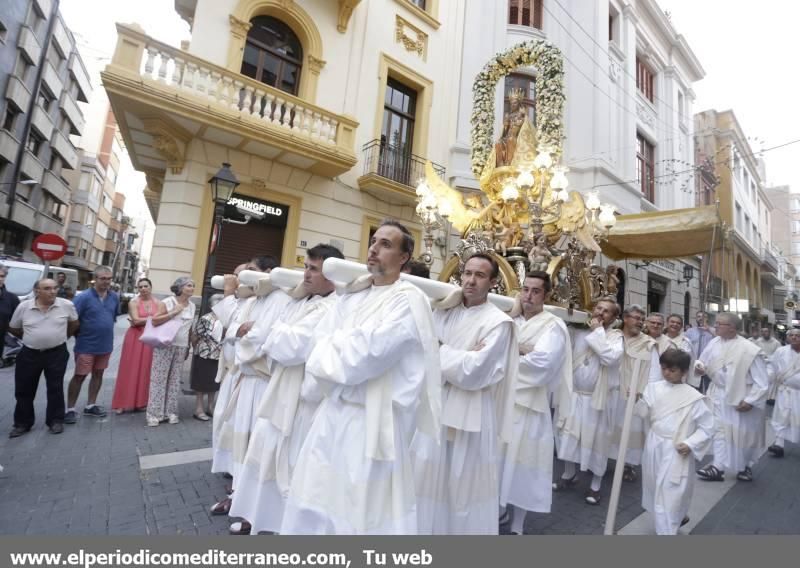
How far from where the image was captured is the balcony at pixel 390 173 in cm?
1134

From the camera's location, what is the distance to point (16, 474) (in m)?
3.63

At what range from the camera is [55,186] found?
28.0 m

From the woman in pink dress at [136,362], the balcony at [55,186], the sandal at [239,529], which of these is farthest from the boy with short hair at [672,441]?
the balcony at [55,186]

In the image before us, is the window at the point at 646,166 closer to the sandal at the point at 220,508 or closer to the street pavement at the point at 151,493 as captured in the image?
the street pavement at the point at 151,493

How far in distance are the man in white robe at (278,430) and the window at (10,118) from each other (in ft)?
93.0

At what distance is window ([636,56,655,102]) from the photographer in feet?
58.4

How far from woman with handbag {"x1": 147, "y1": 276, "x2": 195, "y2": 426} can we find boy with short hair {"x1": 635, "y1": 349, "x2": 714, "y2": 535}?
546cm

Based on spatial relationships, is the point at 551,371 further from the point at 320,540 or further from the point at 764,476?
the point at 764,476

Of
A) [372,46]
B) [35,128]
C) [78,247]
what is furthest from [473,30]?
[78,247]

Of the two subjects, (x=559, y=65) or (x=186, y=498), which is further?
(x=559, y=65)

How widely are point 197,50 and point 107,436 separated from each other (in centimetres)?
837

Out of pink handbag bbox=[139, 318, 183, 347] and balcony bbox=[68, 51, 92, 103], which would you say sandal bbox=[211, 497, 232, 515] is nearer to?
pink handbag bbox=[139, 318, 183, 347]

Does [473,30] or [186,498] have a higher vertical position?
[473,30]

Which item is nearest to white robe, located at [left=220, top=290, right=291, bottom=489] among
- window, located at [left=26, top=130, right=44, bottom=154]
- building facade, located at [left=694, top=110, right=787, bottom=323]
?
building facade, located at [left=694, top=110, right=787, bottom=323]
